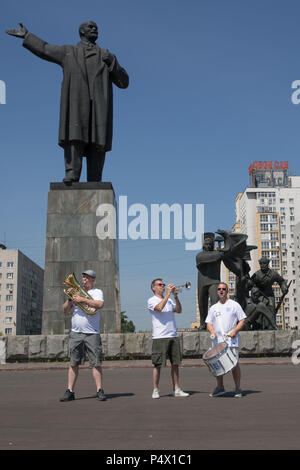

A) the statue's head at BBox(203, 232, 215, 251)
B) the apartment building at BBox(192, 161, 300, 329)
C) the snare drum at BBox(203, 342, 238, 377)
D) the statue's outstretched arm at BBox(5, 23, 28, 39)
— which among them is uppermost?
the apartment building at BBox(192, 161, 300, 329)

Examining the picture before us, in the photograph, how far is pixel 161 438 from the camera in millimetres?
4562

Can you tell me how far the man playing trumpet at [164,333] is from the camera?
7.56 m

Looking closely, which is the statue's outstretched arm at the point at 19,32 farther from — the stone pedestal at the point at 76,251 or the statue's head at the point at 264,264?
the statue's head at the point at 264,264

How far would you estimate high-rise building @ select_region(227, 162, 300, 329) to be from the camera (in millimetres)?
121312

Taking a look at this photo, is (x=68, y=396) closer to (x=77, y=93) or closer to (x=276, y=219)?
(x=77, y=93)

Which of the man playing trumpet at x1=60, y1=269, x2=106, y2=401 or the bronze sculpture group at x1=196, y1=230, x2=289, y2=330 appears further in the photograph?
the bronze sculpture group at x1=196, y1=230, x2=289, y2=330

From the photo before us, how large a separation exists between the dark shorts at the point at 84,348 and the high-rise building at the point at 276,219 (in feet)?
373

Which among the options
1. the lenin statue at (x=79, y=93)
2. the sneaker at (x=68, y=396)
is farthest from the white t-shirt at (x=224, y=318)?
the lenin statue at (x=79, y=93)

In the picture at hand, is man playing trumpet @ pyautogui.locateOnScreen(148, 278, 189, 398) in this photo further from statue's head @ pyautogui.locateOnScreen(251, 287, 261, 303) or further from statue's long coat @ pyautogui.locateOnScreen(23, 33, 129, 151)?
statue's head @ pyautogui.locateOnScreen(251, 287, 261, 303)

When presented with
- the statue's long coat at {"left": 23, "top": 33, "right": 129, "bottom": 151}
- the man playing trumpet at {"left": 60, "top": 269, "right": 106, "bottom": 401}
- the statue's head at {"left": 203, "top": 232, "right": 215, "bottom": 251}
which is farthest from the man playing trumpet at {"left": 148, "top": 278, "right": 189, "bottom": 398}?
the statue's long coat at {"left": 23, "top": 33, "right": 129, "bottom": 151}

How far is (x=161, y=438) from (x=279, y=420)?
145 centimetres

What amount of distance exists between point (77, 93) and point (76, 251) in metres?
4.36

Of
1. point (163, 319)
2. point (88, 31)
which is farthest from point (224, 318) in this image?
point (88, 31)

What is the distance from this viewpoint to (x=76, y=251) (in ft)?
46.1
